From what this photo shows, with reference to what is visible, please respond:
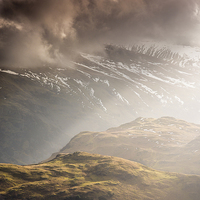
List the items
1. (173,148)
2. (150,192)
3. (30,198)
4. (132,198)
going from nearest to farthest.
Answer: (30,198) < (132,198) < (150,192) < (173,148)

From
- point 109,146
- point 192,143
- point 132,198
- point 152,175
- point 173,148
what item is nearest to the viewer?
point 132,198

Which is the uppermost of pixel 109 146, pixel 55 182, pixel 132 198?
pixel 109 146

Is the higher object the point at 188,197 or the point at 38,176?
the point at 38,176

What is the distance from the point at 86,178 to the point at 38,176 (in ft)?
54.2

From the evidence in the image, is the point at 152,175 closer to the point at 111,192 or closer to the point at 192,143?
the point at 111,192

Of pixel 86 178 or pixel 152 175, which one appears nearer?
pixel 86 178

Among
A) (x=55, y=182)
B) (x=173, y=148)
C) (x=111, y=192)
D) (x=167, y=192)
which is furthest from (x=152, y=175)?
(x=173, y=148)

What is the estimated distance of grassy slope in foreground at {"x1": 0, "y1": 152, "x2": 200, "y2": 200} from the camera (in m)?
53.3

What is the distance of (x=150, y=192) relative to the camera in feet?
234

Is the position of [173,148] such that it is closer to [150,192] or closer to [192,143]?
[192,143]

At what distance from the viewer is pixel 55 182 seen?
5884 centimetres

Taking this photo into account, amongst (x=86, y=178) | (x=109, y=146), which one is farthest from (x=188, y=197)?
(x=109, y=146)

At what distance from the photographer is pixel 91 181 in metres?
66.2

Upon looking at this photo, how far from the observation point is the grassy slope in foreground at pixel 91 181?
175ft
